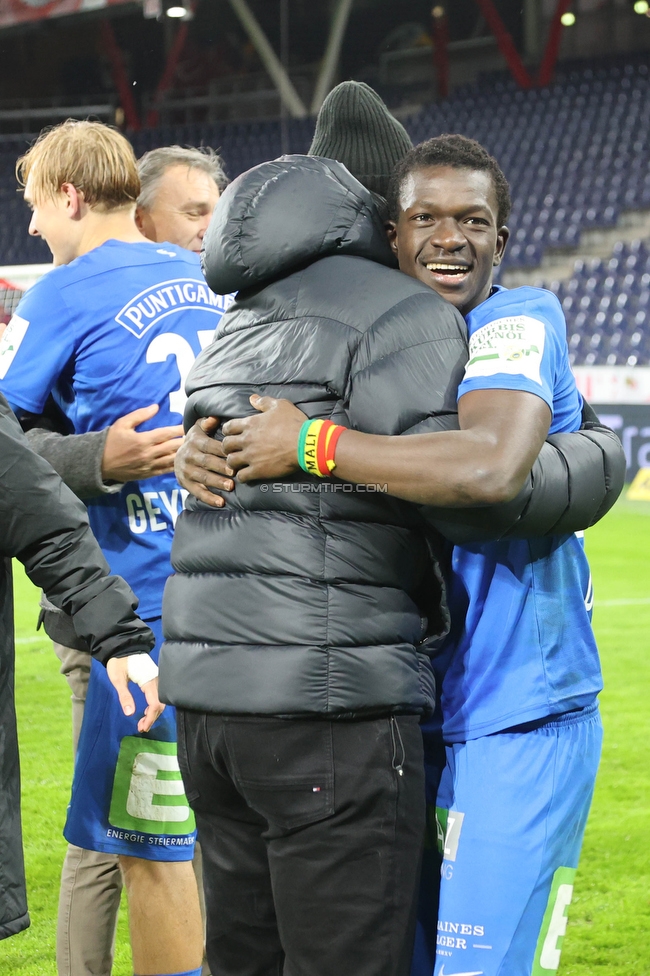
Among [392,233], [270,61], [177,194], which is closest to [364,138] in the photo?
[392,233]

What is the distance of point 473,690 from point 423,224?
748mm

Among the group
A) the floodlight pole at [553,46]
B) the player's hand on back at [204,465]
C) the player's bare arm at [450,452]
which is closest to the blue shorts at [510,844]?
the player's bare arm at [450,452]

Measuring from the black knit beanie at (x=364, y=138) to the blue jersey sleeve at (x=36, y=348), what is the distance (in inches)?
28.1

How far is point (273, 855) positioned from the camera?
1.51m

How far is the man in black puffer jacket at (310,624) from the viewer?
4.84ft

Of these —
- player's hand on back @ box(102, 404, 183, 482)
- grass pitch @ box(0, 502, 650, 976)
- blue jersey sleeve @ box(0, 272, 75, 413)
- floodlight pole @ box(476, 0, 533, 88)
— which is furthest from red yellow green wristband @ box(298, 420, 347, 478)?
floodlight pole @ box(476, 0, 533, 88)

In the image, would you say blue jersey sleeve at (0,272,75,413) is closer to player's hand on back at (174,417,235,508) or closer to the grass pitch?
player's hand on back at (174,417,235,508)

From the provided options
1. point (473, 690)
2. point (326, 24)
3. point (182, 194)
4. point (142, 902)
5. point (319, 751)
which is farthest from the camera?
point (326, 24)

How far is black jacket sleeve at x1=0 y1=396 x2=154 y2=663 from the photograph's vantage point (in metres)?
1.75

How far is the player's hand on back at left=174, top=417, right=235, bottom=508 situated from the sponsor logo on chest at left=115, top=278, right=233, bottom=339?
0.82 metres

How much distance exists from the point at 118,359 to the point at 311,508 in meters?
1.05

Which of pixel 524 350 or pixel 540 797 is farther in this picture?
pixel 540 797

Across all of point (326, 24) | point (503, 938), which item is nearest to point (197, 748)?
point (503, 938)

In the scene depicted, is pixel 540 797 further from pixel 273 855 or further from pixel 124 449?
pixel 124 449
